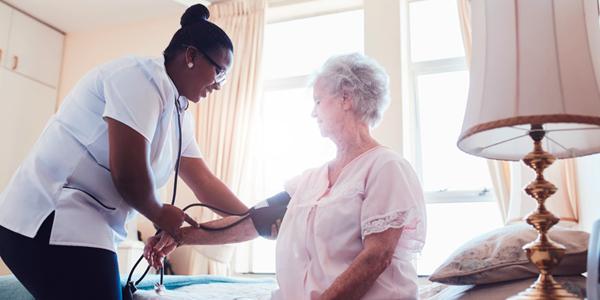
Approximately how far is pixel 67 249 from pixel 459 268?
1074 millimetres

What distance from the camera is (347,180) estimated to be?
4.77 ft

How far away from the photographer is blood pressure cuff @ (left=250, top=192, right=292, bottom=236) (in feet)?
5.71

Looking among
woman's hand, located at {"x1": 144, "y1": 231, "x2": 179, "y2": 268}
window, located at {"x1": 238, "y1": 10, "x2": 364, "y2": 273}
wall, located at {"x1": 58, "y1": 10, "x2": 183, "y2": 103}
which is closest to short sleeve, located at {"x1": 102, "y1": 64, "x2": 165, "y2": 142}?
woman's hand, located at {"x1": 144, "y1": 231, "x2": 179, "y2": 268}

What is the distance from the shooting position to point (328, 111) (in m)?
1.65

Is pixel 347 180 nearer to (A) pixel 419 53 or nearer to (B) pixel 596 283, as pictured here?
(B) pixel 596 283

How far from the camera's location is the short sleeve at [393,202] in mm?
1275

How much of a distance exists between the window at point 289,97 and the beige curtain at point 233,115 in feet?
0.67

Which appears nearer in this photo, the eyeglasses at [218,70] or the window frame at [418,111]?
the eyeglasses at [218,70]

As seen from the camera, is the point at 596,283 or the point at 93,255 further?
the point at 93,255

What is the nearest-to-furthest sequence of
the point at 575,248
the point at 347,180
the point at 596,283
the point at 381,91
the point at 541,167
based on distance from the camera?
the point at 596,283 → the point at 541,167 → the point at 575,248 → the point at 347,180 → the point at 381,91

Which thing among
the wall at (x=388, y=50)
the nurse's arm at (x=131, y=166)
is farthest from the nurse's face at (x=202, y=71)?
the wall at (x=388, y=50)

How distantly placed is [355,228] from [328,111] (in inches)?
18.8

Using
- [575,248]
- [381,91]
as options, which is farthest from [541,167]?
[381,91]

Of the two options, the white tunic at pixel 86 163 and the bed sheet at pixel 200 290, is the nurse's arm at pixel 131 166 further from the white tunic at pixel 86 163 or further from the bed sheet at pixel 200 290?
the bed sheet at pixel 200 290
